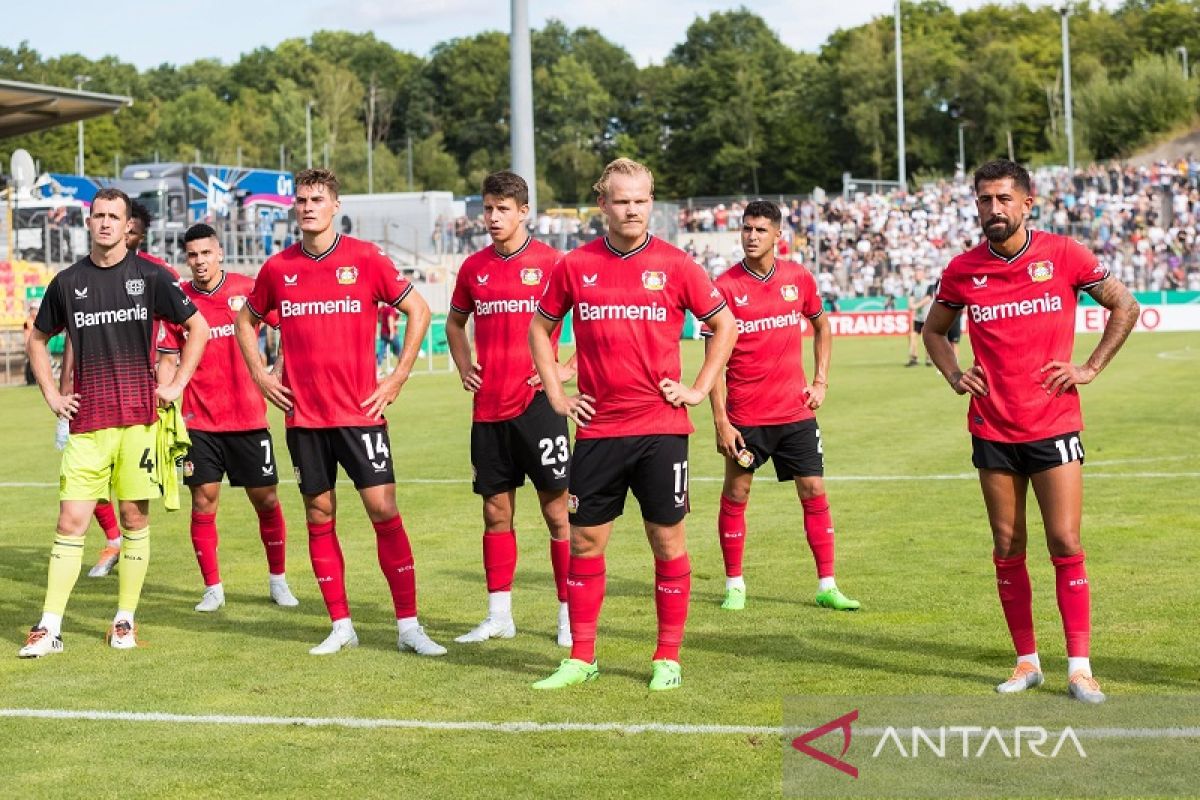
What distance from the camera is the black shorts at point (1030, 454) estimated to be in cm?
745

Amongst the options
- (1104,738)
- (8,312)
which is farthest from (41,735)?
(8,312)

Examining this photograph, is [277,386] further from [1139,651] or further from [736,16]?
[736,16]

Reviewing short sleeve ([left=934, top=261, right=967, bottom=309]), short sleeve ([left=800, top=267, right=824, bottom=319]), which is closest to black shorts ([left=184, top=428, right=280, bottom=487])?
short sleeve ([left=800, top=267, right=824, bottom=319])

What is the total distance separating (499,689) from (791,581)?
3414mm

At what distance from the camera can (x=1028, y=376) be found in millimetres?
7500

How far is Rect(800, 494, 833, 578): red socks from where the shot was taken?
32.5 ft

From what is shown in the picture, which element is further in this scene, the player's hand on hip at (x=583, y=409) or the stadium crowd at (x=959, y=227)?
the stadium crowd at (x=959, y=227)

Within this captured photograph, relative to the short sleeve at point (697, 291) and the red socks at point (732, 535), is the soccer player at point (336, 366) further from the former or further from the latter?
the red socks at point (732, 535)

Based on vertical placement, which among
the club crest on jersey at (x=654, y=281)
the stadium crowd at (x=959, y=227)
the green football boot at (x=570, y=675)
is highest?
the stadium crowd at (x=959, y=227)

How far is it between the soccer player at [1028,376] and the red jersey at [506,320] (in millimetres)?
2488

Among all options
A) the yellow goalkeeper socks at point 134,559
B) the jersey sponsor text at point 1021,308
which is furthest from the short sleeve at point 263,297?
the jersey sponsor text at point 1021,308

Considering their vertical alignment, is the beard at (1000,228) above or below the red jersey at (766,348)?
above

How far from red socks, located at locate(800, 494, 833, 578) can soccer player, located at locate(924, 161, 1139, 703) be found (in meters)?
2.32

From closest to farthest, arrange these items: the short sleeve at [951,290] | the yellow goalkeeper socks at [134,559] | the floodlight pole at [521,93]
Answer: the short sleeve at [951,290] → the yellow goalkeeper socks at [134,559] → the floodlight pole at [521,93]
